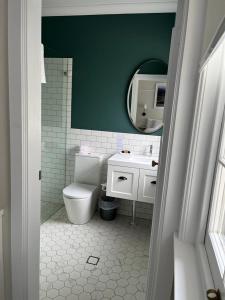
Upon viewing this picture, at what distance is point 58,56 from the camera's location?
10.3 ft

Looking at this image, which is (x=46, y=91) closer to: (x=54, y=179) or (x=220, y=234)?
(x=54, y=179)

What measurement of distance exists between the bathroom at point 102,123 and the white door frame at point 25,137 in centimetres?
93

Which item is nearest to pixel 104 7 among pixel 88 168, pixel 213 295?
pixel 88 168

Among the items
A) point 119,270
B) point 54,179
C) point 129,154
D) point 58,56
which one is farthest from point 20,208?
point 58,56

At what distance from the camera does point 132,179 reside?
271 centimetres

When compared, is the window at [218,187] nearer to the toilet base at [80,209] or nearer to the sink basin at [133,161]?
the sink basin at [133,161]

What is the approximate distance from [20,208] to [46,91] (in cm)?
209

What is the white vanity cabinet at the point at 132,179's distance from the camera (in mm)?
2656

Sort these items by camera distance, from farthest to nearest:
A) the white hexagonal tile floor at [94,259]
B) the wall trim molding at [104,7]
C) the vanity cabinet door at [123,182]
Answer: the vanity cabinet door at [123,182] → the wall trim molding at [104,7] → the white hexagonal tile floor at [94,259]

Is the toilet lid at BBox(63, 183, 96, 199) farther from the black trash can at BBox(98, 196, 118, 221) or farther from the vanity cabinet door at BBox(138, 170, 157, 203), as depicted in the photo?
the vanity cabinet door at BBox(138, 170, 157, 203)

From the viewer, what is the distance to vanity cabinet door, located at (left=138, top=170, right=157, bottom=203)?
265 centimetres

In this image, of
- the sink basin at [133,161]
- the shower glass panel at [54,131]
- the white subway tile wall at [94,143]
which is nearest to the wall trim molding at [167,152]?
the sink basin at [133,161]

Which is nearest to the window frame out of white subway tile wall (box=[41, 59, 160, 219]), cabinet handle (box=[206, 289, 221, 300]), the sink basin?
cabinet handle (box=[206, 289, 221, 300])

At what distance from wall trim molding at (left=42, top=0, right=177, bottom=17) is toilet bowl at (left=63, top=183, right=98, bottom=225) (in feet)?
6.96
